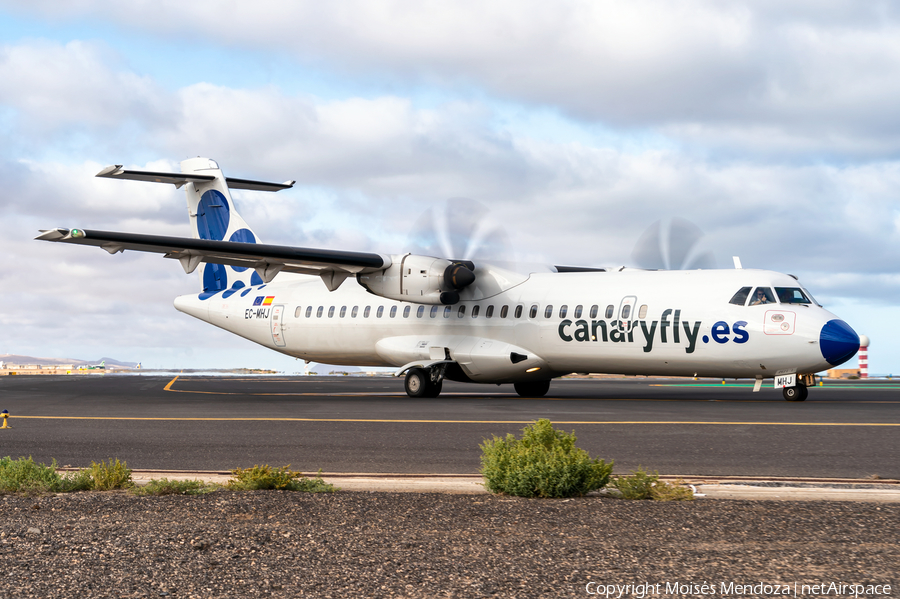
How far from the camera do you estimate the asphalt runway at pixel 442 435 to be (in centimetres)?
954

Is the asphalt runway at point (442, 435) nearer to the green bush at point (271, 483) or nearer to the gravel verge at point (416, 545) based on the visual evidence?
the green bush at point (271, 483)

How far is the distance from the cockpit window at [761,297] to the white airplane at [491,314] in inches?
1.1

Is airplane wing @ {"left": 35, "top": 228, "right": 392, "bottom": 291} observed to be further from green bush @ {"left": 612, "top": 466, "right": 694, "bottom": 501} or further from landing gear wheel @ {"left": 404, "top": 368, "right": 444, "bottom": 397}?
green bush @ {"left": 612, "top": 466, "right": 694, "bottom": 501}

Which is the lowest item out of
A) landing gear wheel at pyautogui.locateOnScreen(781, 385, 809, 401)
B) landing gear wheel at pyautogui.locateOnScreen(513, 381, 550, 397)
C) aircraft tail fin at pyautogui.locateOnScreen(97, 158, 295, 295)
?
landing gear wheel at pyautogui.locateOnScreen(513, 381, 550, 397)

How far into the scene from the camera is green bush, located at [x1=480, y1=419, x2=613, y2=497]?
288 inches

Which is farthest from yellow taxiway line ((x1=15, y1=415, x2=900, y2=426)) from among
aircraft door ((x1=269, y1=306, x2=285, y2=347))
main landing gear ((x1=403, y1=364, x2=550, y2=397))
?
aircraft door ((x1=269, y1=306, x2=285, y2=347))

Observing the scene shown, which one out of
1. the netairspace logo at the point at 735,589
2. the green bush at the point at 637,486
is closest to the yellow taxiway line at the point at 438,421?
the green bush at the point at 637,486

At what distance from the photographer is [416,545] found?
5461 millimetres

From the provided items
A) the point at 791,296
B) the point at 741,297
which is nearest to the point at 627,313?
the point at 741,297

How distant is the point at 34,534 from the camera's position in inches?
223

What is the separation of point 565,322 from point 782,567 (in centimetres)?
1665

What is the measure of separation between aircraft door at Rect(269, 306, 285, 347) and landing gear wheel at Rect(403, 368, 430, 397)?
6236 mm

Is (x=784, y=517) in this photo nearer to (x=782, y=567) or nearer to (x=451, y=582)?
(x=782, y=567)

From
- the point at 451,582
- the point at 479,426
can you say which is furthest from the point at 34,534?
the point at 479,426
